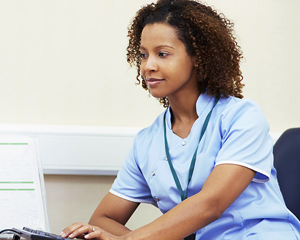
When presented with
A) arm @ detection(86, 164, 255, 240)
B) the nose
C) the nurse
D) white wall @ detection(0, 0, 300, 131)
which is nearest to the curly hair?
the nurse

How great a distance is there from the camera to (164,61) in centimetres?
117

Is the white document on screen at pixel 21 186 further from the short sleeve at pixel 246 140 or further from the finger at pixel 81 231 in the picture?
the short sleeve at pixel 246 140

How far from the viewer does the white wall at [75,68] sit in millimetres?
1653

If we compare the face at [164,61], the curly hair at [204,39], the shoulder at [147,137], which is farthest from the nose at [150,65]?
the shoulder at [147,137]

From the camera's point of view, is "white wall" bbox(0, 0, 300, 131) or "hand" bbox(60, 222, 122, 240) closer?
"hand" bbox(60, 222, 122, 240)

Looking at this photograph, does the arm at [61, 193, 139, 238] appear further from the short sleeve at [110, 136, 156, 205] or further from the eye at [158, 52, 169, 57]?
the eye at [158, 52, 169, 57]

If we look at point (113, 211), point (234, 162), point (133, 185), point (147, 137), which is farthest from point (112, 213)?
point (234, 162)

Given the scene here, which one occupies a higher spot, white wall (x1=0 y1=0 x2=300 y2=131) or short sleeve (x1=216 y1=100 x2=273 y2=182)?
white wall (x1=0 y1=0 x2=300 y2=131)

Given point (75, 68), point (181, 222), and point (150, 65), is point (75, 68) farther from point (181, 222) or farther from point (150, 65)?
point (181, 222)

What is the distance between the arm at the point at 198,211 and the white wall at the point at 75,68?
2.44 ft

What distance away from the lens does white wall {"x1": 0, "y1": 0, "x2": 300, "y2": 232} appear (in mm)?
1653

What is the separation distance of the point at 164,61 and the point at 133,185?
46cm

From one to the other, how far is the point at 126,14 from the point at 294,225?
110 centimetres

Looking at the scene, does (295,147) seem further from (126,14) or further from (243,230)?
(126,14)
